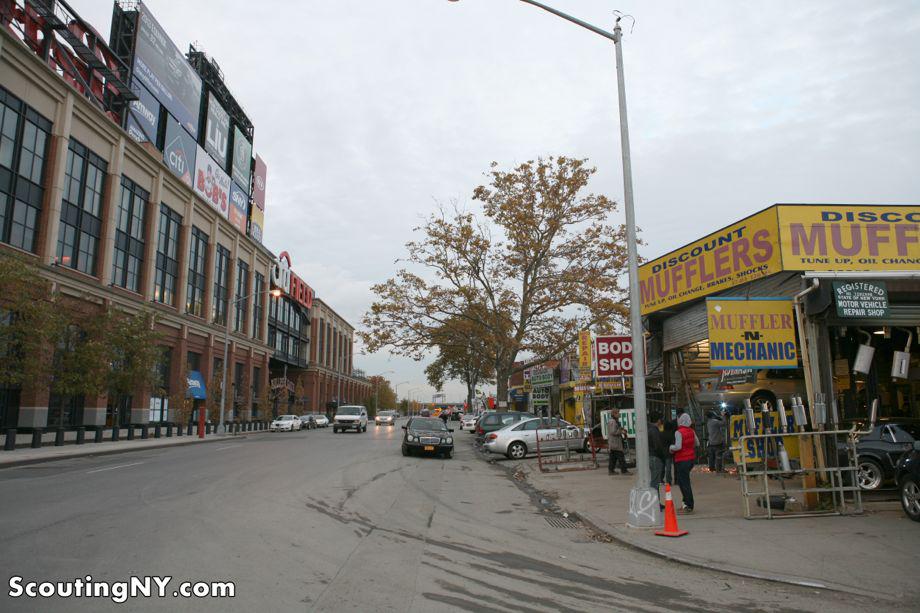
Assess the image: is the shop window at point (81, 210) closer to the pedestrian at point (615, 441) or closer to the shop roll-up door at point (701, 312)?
the pedestrian at point (615, 441)

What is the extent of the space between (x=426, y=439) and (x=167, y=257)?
3075cm

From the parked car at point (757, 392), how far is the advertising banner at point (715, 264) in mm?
4075

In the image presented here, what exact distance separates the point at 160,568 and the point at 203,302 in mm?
47850

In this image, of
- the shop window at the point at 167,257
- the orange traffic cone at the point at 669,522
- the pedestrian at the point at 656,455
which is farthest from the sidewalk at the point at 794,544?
the shop window at the point at 167,257

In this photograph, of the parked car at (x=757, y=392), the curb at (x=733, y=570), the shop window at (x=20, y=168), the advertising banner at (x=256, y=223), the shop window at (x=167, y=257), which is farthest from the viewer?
the advertising banner at (x=256, y=223)

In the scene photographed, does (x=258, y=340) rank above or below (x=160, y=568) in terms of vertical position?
above

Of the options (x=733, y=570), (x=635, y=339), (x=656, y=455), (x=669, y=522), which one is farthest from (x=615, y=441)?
(x=733, y=570)

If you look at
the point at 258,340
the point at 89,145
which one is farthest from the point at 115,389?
the point at 258,340

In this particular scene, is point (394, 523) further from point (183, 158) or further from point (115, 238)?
point (183, 158)

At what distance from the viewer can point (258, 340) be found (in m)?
63.6

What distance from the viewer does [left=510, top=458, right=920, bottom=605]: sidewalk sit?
640cm

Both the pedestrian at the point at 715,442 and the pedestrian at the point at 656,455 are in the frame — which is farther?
the pedestrian at the point at 715,442

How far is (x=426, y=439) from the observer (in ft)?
72.4

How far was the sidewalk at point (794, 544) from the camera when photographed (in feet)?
21.0
